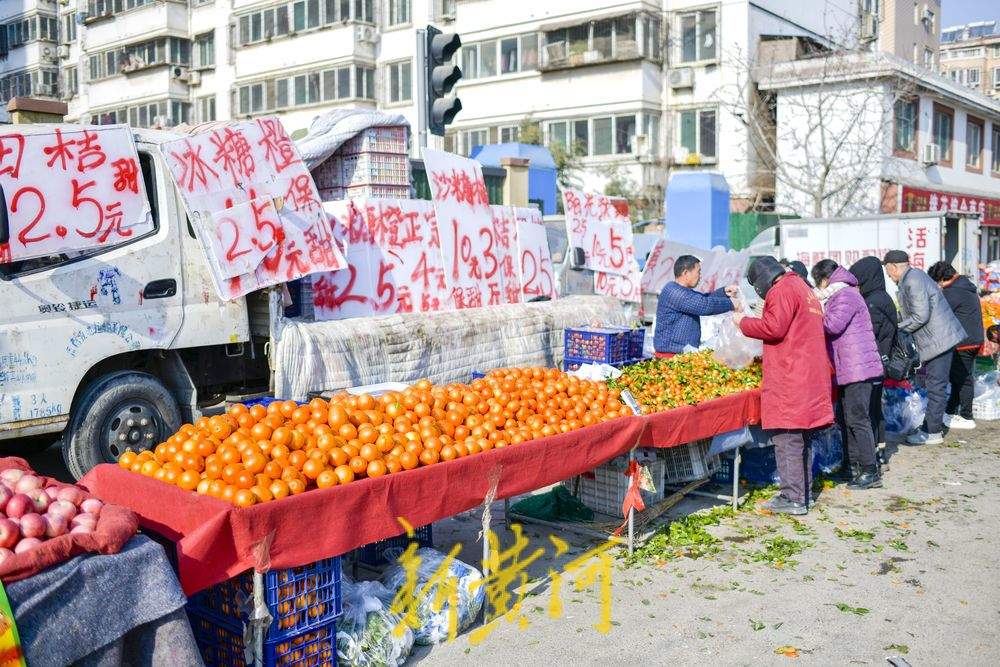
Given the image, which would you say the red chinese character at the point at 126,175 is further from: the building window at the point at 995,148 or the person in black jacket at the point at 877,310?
the building window at the point at 995,148

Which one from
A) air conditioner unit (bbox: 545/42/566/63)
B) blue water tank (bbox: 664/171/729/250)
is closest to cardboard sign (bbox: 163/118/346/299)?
blue water tank (bbox: 664/171/729/250)

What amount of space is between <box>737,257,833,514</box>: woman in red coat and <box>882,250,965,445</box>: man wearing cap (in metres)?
2.99

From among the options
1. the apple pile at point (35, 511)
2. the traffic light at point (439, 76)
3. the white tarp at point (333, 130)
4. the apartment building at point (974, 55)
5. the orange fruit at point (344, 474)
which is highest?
the apartment building at point (974, 55)

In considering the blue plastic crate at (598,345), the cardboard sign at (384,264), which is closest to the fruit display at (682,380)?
the blue plastic crate at (598,345)

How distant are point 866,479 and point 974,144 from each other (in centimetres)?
2970

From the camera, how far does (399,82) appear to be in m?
35.0

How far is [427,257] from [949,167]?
2636 cm

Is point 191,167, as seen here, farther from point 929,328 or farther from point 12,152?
point 929,328

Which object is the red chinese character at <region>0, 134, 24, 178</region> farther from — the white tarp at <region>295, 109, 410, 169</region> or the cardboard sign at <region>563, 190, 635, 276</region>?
the cardboard sign at <region>563, 190, 635, 276</region>

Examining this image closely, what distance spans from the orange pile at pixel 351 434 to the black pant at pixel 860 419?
2.82 meters

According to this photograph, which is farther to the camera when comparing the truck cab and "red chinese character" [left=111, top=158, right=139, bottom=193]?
"red chinese character" [left=111, top=158, right=139, bottom=193]

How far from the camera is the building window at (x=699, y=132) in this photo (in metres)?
30.0

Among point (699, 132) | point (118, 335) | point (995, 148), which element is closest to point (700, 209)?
point (699, 132)

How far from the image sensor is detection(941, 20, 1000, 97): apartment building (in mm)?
71500
